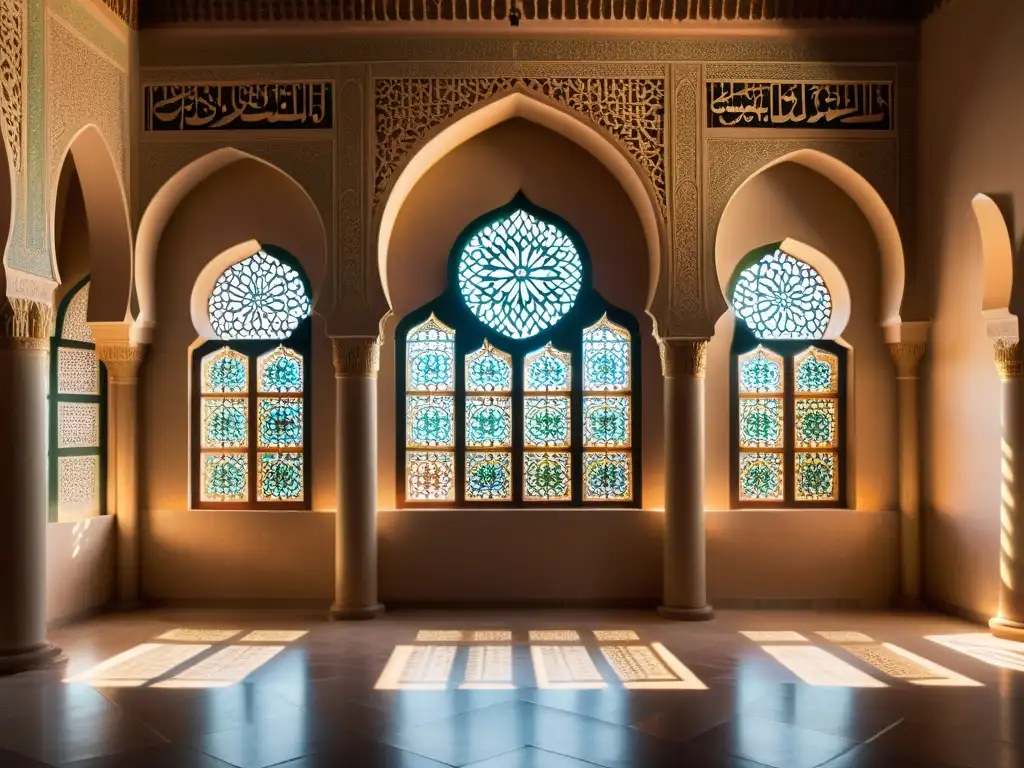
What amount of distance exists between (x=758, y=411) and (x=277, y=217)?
520cm

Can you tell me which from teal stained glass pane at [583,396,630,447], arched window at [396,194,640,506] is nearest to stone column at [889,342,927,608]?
arched window at [396,194,640,506]

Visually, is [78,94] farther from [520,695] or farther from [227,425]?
[520,695]

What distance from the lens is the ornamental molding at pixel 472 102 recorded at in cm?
907

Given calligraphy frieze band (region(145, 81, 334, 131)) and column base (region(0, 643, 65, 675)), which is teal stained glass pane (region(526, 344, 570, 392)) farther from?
column base (region(0, 643, 65, 675))

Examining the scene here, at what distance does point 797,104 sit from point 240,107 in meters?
5.21

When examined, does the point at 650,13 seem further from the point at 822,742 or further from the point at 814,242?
the point at 822,742

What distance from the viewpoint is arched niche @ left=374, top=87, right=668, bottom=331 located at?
9.07 metres

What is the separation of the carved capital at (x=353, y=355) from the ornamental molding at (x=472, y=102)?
4.19 ft

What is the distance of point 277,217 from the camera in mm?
9742

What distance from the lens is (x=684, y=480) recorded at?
909 centimetres

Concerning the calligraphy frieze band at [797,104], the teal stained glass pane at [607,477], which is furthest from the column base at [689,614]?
the calligraphy frieze band at [797,104]

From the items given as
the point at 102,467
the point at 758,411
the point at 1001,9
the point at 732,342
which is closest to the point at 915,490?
the point at 758,411

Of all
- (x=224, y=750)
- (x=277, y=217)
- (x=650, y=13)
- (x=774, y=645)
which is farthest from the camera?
(x=277, y=217)

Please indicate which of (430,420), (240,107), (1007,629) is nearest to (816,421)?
(1007,629)
